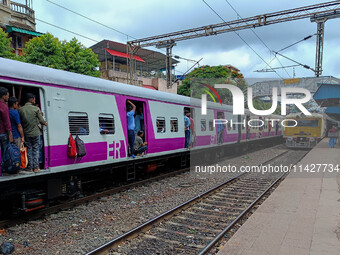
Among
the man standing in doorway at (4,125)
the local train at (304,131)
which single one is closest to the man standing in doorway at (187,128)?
the man standing in doorway at (4,125)

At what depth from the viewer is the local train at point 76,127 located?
589 cm

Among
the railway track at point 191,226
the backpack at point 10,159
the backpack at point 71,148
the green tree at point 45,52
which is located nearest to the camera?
the railway track at point 191,226

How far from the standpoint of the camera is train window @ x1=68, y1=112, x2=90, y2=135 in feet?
22.6

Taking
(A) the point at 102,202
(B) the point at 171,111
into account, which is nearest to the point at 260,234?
(A) the point at 102,202

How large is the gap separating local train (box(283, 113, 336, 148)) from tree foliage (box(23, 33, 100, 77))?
16274 mm

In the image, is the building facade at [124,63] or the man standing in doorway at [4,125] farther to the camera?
the building facade at [124,63]

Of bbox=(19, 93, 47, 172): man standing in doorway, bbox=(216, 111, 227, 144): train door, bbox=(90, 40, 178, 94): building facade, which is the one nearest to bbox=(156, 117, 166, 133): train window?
bbox=(19, 93, 47, 172): man standing in doorway

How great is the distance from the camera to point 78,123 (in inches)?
279

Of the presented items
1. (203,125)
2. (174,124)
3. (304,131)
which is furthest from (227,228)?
(304,131)

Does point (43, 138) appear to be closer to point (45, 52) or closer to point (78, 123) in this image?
point (78, 123)

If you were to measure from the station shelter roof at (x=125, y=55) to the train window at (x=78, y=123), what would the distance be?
22622 mm

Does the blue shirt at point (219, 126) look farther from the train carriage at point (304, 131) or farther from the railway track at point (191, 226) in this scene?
the train carriage at point (304, 131)

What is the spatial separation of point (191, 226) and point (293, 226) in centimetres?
197

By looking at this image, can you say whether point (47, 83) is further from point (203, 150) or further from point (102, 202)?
point (203, 150)
